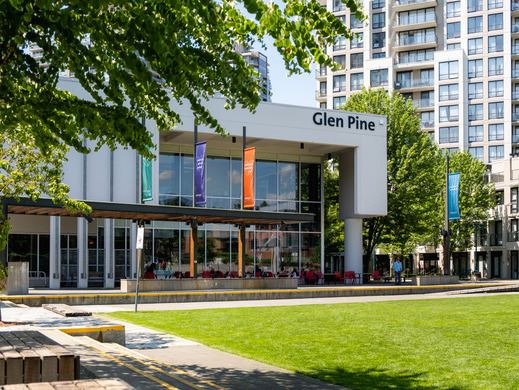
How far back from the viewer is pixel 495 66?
90062mm

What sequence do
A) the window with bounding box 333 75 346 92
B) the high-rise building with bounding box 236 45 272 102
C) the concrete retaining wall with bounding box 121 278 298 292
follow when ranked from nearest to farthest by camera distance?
the high-rise building with bounding box 236 45 272 102 < the concrete retaining wall with bounding box 121 278 298 292 < the window with bounding box 333 75 346 92

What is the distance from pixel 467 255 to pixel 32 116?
245 ft

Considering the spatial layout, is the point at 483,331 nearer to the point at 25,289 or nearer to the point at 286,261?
the point at 25,289

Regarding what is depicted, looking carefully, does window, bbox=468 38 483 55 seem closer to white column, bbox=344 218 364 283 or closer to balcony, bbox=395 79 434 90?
balcony, bbox=395 79 434 90

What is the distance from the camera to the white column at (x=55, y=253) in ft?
125

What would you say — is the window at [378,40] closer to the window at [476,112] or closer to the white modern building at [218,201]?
the window at [476,112]

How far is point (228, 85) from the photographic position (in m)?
9.58

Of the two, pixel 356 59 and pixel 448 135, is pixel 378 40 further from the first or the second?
pixel 448 135

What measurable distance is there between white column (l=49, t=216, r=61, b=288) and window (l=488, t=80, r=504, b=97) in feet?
214

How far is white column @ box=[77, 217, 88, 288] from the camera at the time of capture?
38656mm

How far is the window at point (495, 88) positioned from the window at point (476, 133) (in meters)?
4.08

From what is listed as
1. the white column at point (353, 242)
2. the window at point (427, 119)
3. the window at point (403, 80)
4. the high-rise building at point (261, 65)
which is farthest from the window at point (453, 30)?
the white column at point (353, 242)

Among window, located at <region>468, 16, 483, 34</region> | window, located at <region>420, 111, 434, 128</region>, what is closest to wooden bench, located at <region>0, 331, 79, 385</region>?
window, located at <region>420, 111, 434, 128</region>

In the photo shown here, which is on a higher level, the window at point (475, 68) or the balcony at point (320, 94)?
the window at point (475, 68)
